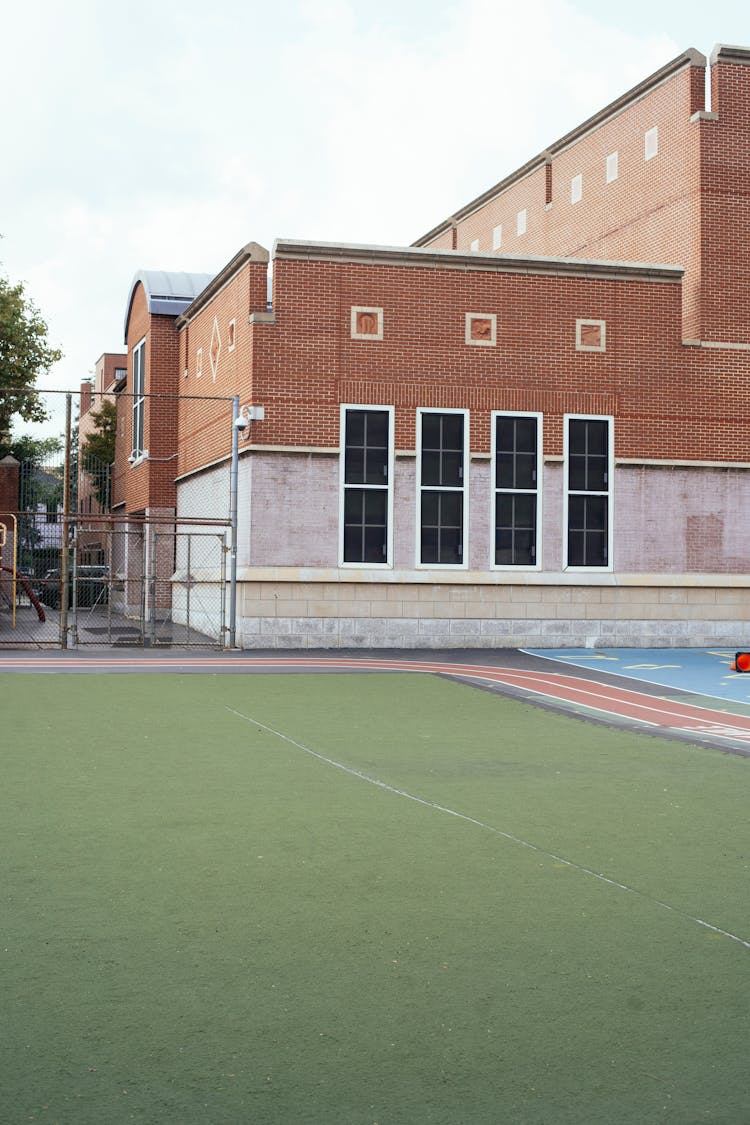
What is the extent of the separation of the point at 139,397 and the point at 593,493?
15.2 meters

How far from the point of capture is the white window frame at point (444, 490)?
23312 millimetres

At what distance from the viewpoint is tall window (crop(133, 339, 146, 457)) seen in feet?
110

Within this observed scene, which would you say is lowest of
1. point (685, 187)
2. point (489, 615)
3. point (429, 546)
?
point (489, 615)

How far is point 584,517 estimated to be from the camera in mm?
24031

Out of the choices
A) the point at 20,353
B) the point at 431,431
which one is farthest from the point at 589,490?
the point at 20,353

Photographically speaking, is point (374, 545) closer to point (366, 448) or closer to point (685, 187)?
point (366, 448)

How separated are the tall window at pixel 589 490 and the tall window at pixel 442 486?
2.04 m

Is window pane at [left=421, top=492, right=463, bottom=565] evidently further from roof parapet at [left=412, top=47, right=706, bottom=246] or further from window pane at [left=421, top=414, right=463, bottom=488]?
roof parapet at [left=412, top=47, right=706, bottom=246]

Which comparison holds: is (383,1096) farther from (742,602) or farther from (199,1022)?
(742,602)

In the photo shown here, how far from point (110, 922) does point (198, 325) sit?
2426 centimetres

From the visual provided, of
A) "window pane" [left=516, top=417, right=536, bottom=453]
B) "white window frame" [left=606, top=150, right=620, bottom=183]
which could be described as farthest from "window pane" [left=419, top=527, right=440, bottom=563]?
"white window frame" [left=606, top=150, right=620, bottom=183]

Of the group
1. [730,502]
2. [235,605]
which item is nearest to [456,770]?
[235,605]

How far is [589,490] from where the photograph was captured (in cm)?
2405

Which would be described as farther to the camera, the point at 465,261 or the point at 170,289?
the point at 170,289
